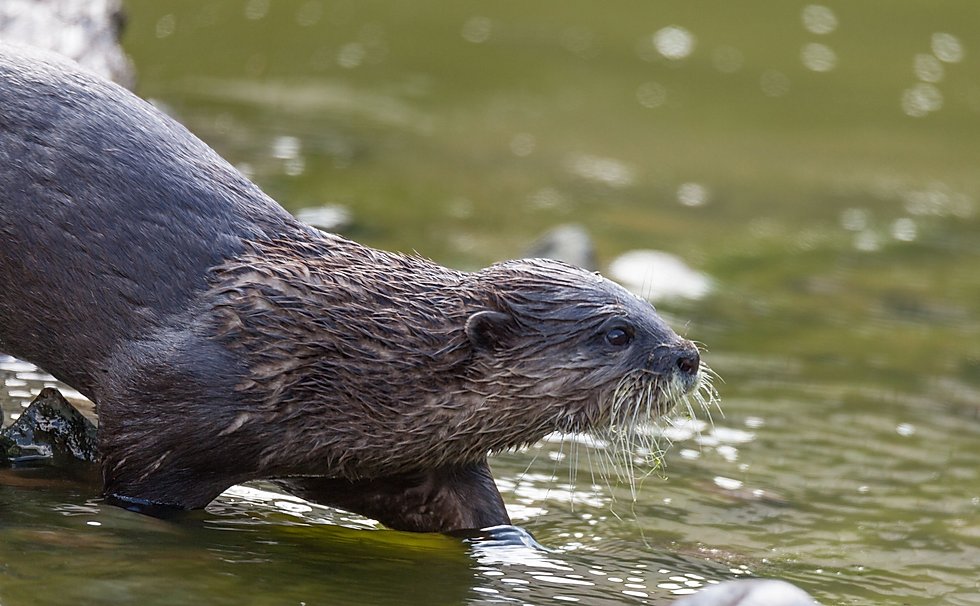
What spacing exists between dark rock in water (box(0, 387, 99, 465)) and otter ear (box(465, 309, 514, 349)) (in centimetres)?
114

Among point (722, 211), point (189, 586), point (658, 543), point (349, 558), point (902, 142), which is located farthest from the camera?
point (902, 142)

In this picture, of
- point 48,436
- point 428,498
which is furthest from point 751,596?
point 48,436

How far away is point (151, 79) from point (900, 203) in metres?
5.18

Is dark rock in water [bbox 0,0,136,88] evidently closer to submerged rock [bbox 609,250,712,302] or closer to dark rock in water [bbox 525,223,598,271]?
dark rock in water [bbox 525,223,598,271]

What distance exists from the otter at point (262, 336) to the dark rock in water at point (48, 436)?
166 millimetres

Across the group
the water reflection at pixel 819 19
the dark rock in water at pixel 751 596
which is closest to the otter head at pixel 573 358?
the dark rock in water at pixel 751 596

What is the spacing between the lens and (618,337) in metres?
4.08

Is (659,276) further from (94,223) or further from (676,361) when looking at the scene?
(94,223)

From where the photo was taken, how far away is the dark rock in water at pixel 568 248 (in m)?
7.21

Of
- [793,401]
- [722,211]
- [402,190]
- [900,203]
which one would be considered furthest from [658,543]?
[900,203]

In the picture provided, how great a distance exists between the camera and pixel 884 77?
12852mm

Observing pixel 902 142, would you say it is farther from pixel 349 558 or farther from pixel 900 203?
pixel 349 558

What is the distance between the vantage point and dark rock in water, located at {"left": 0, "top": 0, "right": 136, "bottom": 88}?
6.61m

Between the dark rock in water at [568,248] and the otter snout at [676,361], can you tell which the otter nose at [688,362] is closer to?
the otter snout at [676,361]
